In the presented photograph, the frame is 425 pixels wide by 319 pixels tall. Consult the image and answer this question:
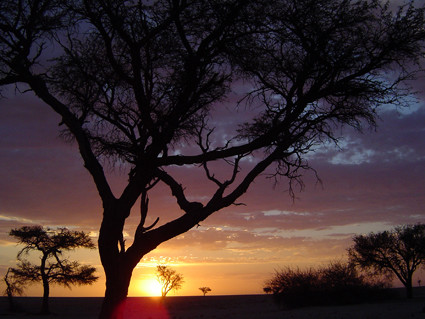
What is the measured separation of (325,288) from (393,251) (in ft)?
60.9

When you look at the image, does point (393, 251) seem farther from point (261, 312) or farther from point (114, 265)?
point (114, 265)

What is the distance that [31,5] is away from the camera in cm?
981

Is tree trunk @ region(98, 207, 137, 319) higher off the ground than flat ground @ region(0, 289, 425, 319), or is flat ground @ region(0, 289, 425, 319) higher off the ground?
tree trunk @ region(98, 207, 137, 319)

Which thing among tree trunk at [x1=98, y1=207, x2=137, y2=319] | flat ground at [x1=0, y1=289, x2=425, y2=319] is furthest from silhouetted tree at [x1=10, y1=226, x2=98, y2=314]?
tree trunk at [x1=98, y1=207, x2=137, y2=319]

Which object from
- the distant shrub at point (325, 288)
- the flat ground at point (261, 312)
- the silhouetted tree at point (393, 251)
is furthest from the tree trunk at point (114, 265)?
the silhouetted tree at point (393, 251)

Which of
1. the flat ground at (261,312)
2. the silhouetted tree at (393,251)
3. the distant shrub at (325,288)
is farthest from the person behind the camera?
the silhouetted tree at (393,251)

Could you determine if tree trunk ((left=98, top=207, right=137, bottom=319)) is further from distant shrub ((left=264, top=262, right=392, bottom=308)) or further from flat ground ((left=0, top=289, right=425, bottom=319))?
distant shrub ((left=264, top=262, right=392, bottom=308))

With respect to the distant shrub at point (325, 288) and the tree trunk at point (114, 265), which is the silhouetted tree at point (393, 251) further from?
the tree trunk at point (114, 265)

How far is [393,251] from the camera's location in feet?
156

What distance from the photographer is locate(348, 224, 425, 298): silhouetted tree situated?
46406mm

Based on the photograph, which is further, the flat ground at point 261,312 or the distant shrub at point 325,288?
the distant shrub at point 325,288

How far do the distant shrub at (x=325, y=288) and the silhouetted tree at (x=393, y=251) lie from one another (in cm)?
1172

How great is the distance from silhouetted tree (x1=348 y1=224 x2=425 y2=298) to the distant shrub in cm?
1172

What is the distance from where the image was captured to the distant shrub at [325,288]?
3164 centimetres
